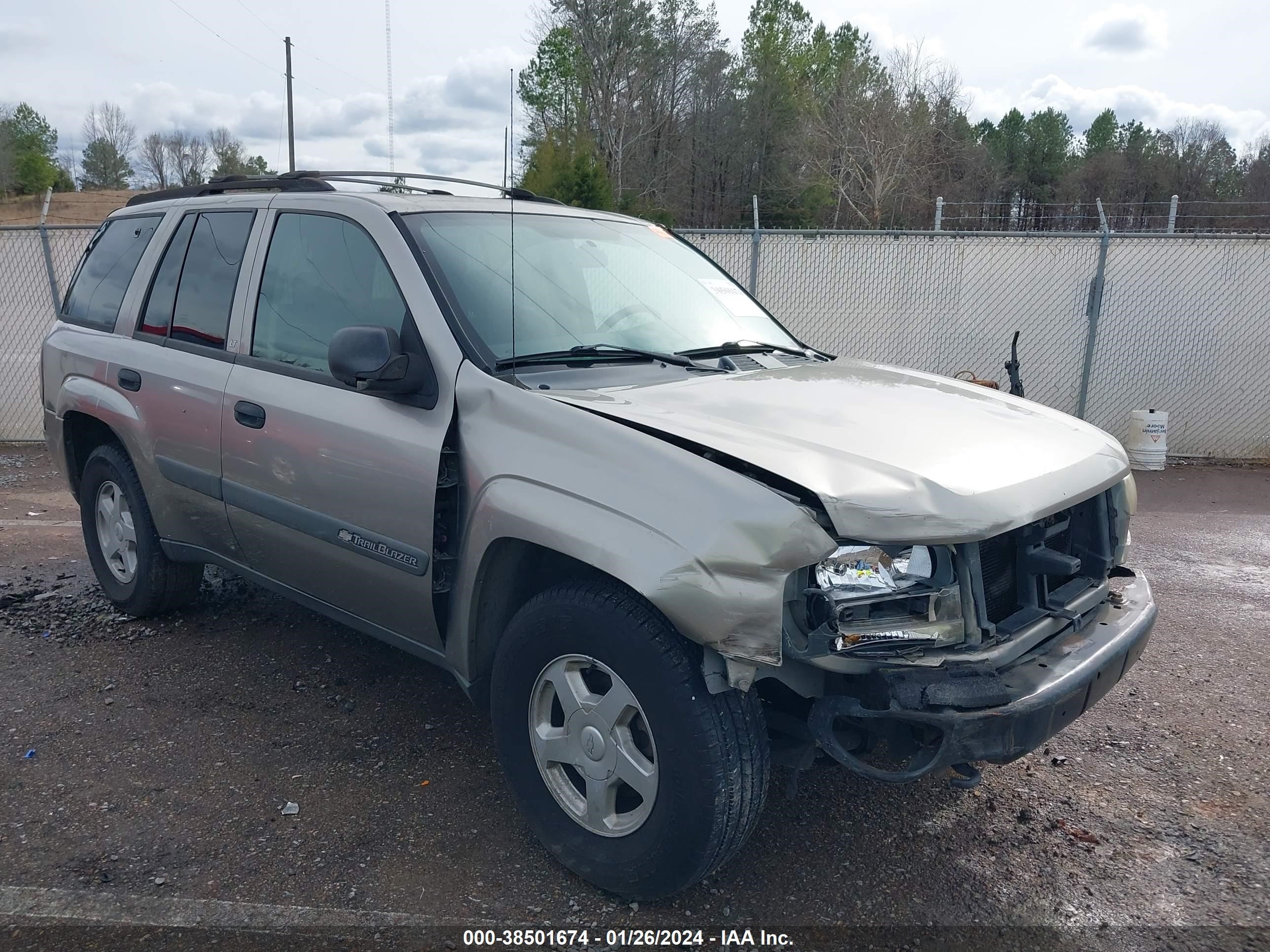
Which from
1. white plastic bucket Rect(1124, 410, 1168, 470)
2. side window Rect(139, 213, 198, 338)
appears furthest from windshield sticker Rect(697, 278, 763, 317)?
white plastic bucket Rect(1124, 410, 1168, 470)

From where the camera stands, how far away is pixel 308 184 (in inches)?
149

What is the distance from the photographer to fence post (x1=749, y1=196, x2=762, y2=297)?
31.1ft

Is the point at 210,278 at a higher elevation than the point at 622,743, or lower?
higher

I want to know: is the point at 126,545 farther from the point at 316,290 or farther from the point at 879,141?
the point at 879,141

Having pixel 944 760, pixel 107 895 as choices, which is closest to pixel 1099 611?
pixel 944 760

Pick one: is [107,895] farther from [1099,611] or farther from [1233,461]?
[1233,461]

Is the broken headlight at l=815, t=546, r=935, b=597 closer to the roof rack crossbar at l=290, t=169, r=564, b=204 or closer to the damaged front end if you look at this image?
the damaged front end

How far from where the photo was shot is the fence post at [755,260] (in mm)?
9492

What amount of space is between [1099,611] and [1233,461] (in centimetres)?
800

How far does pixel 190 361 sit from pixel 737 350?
222cm

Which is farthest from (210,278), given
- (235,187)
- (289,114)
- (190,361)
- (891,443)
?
(289,114)

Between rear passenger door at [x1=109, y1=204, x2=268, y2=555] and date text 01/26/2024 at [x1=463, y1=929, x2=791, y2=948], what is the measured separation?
2.05 meters

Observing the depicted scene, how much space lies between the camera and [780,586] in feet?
7.34

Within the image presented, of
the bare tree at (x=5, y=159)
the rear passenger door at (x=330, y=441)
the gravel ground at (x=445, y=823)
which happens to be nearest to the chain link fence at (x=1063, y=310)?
the gravel ground at (x=445, y=823)
